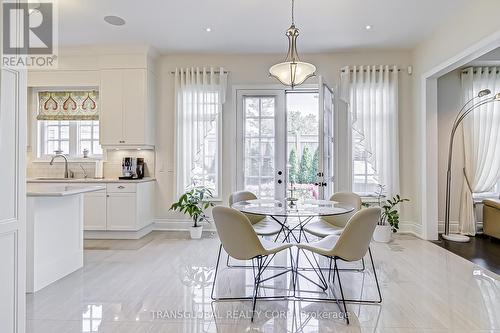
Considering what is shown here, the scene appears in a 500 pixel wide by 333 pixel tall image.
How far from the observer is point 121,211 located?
15.4 ft

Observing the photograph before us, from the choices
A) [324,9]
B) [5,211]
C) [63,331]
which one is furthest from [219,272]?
[324,9]

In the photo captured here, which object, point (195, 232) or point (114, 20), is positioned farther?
point (195, 232)

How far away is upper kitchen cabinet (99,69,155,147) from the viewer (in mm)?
4969

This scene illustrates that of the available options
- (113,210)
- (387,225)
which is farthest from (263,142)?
(113,210)

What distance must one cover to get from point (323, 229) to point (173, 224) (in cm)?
291

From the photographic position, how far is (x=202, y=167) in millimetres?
5266

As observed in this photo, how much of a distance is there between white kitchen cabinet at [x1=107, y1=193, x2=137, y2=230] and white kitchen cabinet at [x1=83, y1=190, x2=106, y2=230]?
0.09 m

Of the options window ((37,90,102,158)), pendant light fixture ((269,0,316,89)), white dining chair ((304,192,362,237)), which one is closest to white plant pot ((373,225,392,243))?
white dining chair ((304,192,362,237))

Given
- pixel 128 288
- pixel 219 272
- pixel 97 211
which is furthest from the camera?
pixel 97 211

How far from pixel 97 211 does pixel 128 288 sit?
218cm

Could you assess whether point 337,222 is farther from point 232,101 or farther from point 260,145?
point 232,101

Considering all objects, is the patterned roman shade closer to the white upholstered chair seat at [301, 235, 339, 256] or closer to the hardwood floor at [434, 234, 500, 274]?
the white upholstered chair seat at [301, 235, 339, 256]

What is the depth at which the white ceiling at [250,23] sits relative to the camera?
3.68m

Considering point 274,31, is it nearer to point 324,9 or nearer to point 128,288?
point 324,9
